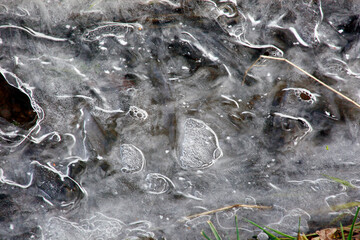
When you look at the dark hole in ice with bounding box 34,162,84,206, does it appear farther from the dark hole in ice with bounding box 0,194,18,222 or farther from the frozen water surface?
the dark hole in ice with bounding box 0,194,18,222

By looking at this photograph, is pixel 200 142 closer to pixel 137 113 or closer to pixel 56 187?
pixel 137 113

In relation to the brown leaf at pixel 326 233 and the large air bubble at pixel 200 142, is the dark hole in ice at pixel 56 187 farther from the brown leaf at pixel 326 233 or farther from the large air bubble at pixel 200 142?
the brown leaf at pixel 326 233

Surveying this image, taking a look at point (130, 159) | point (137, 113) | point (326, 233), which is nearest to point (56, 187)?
point (130, 159)

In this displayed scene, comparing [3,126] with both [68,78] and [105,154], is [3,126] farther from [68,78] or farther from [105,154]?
[105,154]

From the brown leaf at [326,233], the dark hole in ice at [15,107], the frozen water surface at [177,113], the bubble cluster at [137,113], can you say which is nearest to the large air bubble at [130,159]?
the frozen water surface at [177,113]

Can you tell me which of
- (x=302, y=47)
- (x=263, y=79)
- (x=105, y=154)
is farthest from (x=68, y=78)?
(x=302, y=47)

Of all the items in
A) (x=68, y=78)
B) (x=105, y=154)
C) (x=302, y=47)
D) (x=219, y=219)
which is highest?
(x=302, y=47)

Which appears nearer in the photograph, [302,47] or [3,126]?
[302,47]
